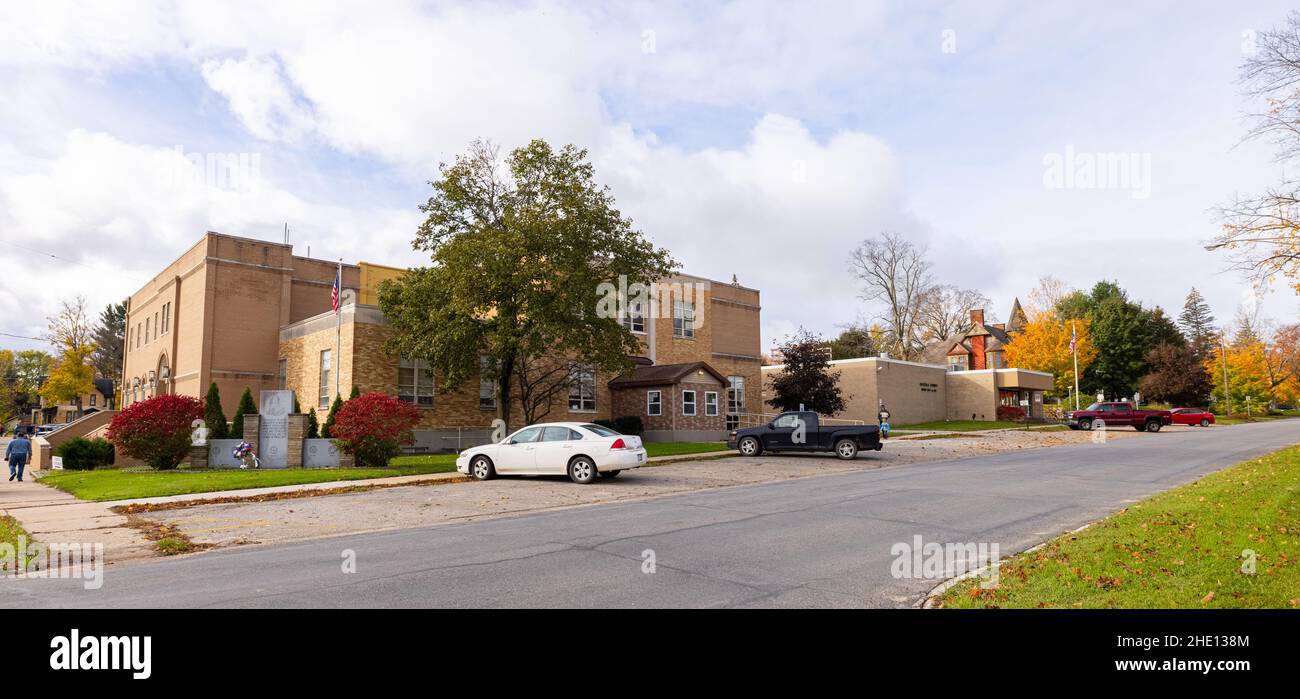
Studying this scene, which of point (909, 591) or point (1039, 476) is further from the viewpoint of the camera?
point (1039, 476)

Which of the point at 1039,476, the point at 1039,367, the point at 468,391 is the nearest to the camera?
the point at 1039,476

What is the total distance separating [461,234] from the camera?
Result: 25.7 metres

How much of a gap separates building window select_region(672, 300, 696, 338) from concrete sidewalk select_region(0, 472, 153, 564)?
28.5 m

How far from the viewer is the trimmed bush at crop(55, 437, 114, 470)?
1027 inches

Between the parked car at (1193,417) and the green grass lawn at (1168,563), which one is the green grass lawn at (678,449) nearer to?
the green grass lawn at (1168,563)

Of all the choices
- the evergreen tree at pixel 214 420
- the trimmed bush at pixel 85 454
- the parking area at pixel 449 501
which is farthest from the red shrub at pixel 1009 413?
the trimmed bush at pixel 85 454

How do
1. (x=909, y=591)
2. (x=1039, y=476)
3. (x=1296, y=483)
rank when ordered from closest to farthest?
1. (x=909, y=591)
2. (x=1296, y=483)
3. (x=1039, y=476)

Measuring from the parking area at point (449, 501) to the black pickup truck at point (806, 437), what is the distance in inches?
33.5

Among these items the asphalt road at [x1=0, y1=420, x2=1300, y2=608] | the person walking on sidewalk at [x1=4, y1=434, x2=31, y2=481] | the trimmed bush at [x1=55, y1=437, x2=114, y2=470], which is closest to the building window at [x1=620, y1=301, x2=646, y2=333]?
the trimmed bush at [x1=55, y1=437, x2=114, y2=470]

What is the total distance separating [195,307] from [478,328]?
59.4 ft

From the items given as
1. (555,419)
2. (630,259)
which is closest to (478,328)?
(630,259)

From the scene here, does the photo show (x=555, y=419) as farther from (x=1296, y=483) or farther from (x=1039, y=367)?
(x=1039, y=367)

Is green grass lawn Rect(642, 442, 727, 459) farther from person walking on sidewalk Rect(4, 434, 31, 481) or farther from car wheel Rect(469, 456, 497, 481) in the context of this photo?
person walking on sidewalk Rect(4, 434, 31, 481)
